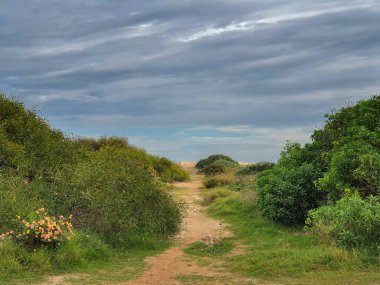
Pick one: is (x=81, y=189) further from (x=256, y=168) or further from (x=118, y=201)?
(x=256, y=168)

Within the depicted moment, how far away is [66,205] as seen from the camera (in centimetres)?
1365

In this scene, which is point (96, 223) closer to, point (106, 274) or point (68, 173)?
point (68, 173)

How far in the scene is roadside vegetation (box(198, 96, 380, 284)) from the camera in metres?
10.7

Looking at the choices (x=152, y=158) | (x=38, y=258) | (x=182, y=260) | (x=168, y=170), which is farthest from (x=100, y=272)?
(x=152, y=158)

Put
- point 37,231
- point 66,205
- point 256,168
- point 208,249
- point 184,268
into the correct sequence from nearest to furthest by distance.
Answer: point 37,231 → point 184,268 → point 66,205 → point 208,249 → point 256,168

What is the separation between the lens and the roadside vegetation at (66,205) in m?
11.1

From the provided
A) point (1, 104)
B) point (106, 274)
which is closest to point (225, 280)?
point (106, 274)

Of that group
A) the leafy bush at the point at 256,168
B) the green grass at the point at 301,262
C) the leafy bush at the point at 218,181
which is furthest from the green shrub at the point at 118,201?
the leafy bush at the point at 256,168

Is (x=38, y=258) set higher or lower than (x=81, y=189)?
lower

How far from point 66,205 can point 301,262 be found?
6321mm

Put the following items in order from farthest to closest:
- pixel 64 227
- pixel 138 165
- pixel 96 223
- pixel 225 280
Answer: pixel 138 165
pixel 96 223
pixel 64 227
pixel 225 280

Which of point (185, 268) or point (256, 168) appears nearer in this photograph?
point (185, 268)

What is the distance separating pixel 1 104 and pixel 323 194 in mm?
11698

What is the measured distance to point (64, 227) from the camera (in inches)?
477
